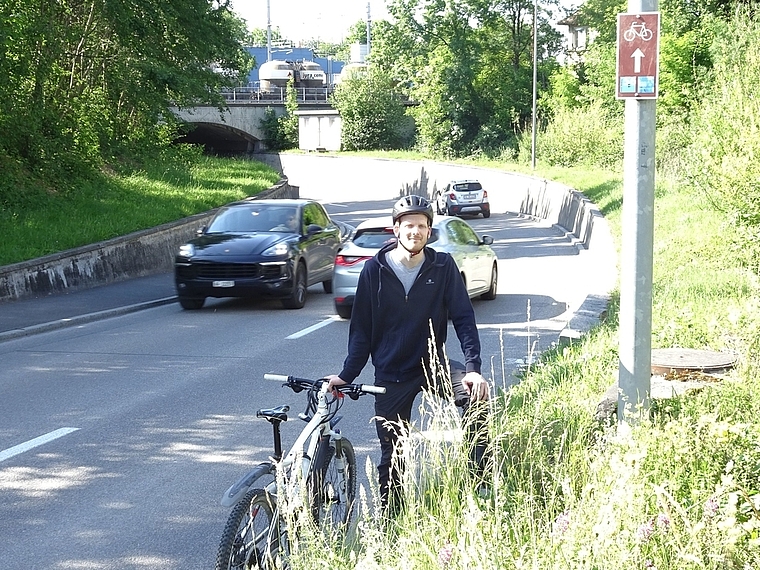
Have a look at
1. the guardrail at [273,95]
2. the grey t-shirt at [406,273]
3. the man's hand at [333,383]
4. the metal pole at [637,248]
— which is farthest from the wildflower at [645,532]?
the guardrail at [273,95]

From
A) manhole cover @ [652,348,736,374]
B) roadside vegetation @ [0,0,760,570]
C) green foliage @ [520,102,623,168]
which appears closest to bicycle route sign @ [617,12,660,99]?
roadside vegetation @ [0,0,760,570]

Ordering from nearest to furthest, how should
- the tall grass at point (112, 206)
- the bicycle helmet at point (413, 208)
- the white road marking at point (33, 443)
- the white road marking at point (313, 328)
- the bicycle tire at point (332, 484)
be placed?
the bicycle tire at point (332, 484), the bicycle helmet at point (413, 208), the white road marking at point (33, 443), the white road marking at point (313, 328), the tall grass at point (112, 206)

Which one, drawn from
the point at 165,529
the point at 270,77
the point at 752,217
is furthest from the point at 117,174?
the point at 270,77

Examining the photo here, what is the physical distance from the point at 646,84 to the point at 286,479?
3025mm

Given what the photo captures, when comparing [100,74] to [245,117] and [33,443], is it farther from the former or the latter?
[245,117]

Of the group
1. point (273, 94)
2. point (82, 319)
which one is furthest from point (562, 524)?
point (273, 94)

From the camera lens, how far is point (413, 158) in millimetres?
69000

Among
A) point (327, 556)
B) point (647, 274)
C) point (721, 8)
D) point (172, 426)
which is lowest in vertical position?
point (172, 426)

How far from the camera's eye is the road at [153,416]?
231 inches

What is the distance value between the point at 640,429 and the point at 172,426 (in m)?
4.48

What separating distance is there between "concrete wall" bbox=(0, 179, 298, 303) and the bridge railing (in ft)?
198

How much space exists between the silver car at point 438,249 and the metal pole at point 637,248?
9.03 meters

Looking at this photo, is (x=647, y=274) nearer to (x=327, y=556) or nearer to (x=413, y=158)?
(x=327, y=556)

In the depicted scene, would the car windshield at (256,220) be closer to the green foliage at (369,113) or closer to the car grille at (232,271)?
the car grille at (232,271)
